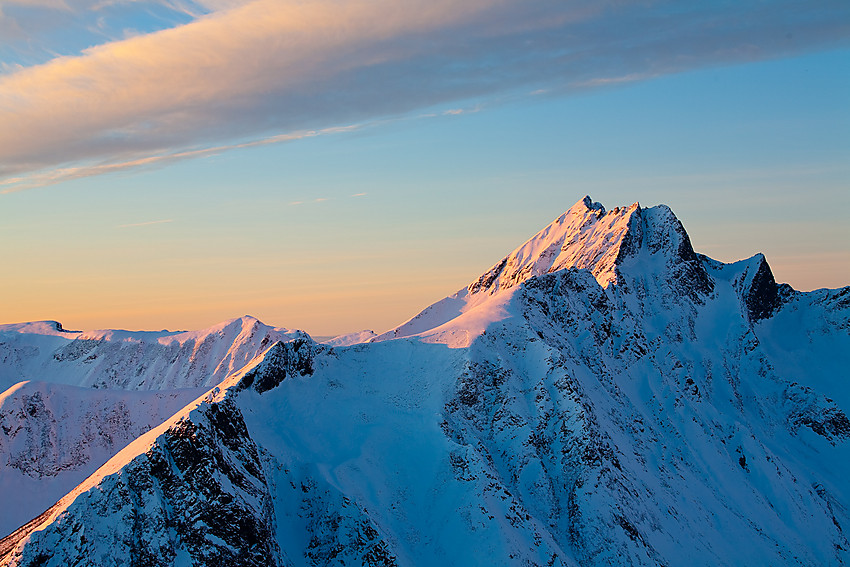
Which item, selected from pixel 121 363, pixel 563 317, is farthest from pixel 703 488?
pixel 121 363

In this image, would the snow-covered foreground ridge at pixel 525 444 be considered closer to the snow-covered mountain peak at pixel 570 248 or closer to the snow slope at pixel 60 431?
the snow-covered mountain peak at pixel 570 248

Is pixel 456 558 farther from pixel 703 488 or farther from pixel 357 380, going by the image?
pixel 703 488

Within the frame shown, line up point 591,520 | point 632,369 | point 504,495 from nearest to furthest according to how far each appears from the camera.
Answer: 1. point 504,495
2. point 591,520
3. point 632,369

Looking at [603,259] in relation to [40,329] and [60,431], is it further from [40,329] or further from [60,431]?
[40,329]

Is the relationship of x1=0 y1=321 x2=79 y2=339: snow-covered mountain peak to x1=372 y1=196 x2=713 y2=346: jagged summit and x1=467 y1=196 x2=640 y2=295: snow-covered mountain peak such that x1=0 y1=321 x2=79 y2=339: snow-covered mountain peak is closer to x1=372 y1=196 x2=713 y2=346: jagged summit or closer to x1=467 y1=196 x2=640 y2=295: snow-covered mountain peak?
x1=372 y1=196 x2=713 y2=346: jagged summit

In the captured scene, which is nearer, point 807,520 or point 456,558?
point 456,558

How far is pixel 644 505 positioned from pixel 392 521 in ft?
121

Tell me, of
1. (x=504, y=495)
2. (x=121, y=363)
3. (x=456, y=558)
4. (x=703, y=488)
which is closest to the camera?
(x=456, y=558)

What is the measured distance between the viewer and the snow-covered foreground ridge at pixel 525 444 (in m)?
60.2

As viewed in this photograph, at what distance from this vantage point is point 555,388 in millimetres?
98188

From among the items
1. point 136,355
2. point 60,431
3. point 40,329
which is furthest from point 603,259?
point 40,329

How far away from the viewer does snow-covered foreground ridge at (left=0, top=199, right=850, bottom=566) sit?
60156mm

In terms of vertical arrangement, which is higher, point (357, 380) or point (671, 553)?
point (357, 380)

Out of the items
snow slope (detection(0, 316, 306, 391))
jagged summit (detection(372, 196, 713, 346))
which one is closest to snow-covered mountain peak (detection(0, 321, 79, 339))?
snow slope (detection(0, 316, 306, 391))
